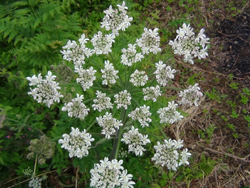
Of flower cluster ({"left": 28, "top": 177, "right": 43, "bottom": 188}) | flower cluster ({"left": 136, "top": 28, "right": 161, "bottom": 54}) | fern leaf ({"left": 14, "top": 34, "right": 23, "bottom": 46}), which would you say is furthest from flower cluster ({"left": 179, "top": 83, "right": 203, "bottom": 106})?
fern leaf ({"left": 14, "top": 34, "right": 23, "bottom": 46})

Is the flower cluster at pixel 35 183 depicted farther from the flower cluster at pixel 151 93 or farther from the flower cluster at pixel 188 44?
the flower cluster at pixel 188 44

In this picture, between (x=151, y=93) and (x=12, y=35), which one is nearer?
(x=151, y=93)

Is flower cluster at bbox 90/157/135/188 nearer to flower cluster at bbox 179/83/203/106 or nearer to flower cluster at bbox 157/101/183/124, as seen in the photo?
flower cluster at bbox 157/101/183/124

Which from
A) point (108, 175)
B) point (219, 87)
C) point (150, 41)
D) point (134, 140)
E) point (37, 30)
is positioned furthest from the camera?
→ point (219, 87)

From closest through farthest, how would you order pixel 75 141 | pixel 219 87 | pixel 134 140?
pixel 75 141 < pixel 134 140 < pixel 219 87

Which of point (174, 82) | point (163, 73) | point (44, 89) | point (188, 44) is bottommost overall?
point (44, 89)

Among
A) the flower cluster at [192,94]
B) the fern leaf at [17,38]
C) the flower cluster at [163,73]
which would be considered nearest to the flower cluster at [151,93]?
the flower cluster at [163,73]

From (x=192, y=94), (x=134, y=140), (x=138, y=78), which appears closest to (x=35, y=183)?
(x=134, y=140)

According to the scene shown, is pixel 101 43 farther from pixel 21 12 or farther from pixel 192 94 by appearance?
pixel 21 12
